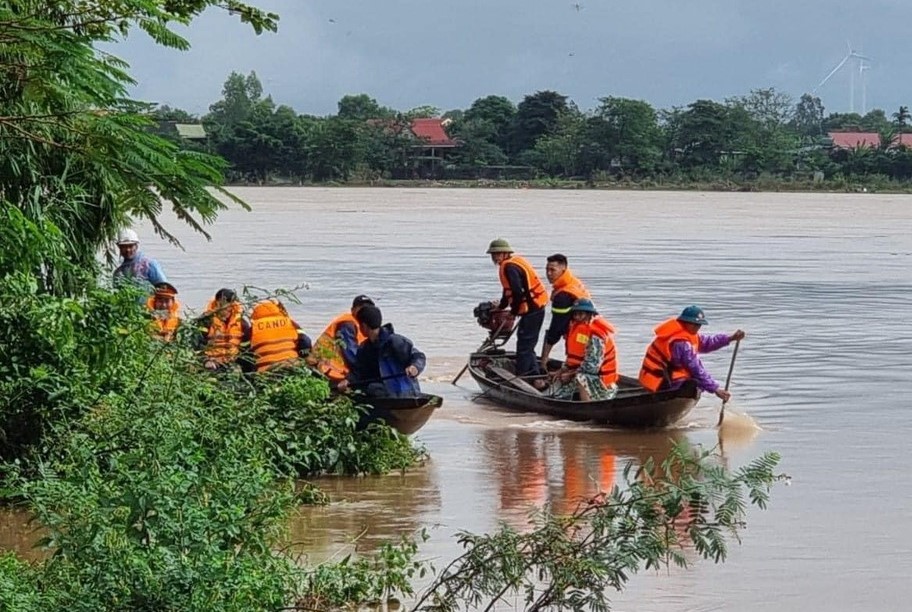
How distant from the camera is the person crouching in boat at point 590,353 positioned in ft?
50.0

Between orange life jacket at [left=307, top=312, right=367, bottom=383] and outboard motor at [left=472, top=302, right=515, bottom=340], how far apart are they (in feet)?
15.2

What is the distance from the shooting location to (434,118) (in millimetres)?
119500

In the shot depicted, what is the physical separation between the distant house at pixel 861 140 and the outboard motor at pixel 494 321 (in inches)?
3692

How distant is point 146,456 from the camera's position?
686cm

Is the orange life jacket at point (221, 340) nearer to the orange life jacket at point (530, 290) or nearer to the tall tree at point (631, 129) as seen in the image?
the orange life jacket at point (530, 290)

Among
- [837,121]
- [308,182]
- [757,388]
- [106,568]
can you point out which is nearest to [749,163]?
[308,182]

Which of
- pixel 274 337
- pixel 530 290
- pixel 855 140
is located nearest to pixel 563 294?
pixel 530 290

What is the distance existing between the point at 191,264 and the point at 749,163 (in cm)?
7536

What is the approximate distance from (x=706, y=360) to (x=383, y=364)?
10863 millimetres

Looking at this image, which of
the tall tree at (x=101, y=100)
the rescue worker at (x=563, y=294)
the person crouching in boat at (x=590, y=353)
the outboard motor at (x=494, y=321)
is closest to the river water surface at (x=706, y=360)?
the person crouching in boat at (x=590, y=353)

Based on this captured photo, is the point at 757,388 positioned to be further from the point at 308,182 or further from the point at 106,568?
the point at 308,182

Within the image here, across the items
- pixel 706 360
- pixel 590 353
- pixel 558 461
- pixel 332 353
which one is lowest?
pixel 706 360

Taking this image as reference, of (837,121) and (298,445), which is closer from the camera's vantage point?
(298,445)

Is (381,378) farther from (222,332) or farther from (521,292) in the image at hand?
(521,292)
